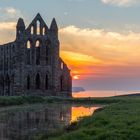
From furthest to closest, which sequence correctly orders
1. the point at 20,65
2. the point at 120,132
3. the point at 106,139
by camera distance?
the point at 20,65 → the point at 120,132 → the point at 106,139

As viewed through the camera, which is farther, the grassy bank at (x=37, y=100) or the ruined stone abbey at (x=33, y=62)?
the ruined stone abbey at (x=33, y=62)

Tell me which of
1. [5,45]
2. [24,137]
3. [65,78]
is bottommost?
[24,137]

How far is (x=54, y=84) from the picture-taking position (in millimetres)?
94375

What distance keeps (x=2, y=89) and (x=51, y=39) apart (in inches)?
611

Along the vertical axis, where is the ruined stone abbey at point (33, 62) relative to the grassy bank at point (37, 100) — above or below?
above

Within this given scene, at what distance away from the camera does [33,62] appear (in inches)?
3615

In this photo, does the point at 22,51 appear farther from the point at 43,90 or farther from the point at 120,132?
the point at 120,132

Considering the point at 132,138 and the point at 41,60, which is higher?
the point at 41,60

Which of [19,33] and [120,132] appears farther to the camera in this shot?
[19,33]

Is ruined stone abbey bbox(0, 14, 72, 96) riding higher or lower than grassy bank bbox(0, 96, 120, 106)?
higher

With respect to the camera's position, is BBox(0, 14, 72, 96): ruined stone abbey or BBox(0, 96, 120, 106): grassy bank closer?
BBox(0, 96, 120, 106): grassy bank

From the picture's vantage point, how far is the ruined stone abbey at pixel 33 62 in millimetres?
90188

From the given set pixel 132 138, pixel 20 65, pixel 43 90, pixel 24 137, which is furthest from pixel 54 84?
pixel 132 138

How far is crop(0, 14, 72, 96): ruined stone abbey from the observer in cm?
9019
